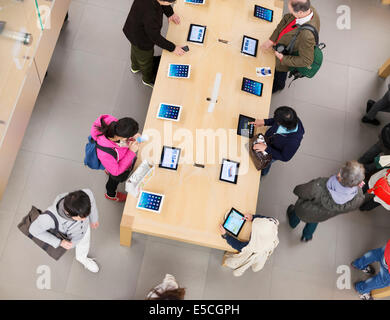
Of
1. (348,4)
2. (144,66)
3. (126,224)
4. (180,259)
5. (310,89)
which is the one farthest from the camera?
(348,4)

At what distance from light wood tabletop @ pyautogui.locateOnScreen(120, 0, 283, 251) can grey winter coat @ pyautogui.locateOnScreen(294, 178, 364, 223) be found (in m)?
0.42

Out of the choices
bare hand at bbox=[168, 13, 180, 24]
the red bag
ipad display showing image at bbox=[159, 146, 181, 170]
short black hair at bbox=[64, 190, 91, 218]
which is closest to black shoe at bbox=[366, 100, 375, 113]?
the red bag

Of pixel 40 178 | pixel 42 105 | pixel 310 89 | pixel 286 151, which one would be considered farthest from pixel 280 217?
pixel 42 105

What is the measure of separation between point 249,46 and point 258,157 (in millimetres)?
1210

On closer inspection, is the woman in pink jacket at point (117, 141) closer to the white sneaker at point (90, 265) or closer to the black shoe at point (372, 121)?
the white sneaker at point (90, 265)

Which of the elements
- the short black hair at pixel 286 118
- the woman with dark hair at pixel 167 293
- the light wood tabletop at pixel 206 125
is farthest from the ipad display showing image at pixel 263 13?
the woman with dark hair at pixel 167 293

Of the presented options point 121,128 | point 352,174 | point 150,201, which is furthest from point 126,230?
point 352,174

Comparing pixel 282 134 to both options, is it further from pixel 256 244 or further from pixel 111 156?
pixel 111 156

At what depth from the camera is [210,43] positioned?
12.1 feet

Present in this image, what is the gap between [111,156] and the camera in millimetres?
2957

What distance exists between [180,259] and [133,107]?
1733mm

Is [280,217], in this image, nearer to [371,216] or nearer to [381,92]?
[371,216]

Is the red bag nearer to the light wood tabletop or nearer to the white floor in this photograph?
the white floor

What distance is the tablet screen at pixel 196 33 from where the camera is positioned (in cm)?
367
